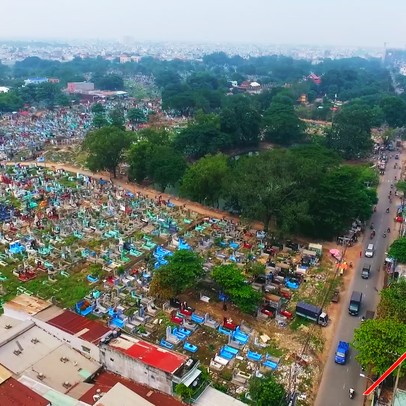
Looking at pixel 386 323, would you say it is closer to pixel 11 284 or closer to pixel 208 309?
pixel 208 309

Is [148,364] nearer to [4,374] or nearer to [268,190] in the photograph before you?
[4,374]

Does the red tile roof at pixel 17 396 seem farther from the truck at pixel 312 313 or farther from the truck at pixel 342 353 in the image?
the truck at pixel 312 313

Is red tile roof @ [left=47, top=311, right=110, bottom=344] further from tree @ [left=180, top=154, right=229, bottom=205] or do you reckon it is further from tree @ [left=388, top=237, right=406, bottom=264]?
tree @ [left=388, top=237, right=406, bottom=264]

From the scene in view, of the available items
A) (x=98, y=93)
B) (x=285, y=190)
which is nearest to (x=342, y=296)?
(x=285, y=190)

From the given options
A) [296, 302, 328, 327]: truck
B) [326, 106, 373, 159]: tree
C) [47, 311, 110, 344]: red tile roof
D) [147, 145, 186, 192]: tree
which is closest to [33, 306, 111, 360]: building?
[47, 311, 110, 344]: red tile roof

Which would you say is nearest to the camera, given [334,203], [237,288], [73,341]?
[73,341]

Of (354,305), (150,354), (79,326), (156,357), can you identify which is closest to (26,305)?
(79,326)
